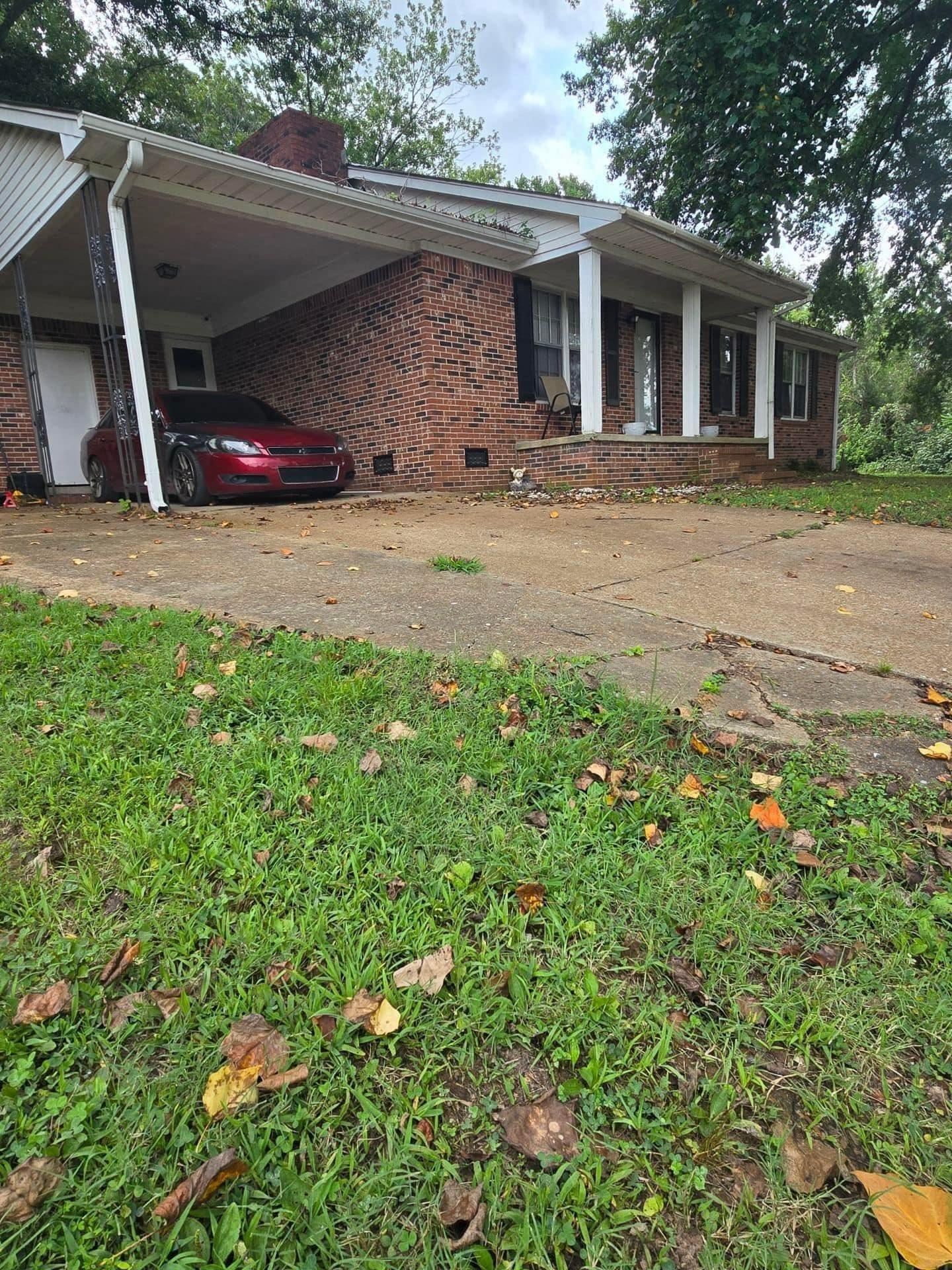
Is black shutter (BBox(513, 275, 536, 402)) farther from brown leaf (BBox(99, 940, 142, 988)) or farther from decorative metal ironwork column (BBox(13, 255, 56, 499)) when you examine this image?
brown leaf (BBox(99, 940, 142, 988))

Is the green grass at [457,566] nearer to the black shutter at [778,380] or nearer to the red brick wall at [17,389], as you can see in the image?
the red brick wall at [17,389]

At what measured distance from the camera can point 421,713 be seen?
2.44 m

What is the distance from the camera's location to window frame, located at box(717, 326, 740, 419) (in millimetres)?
14500

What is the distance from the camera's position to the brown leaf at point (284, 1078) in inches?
48.5

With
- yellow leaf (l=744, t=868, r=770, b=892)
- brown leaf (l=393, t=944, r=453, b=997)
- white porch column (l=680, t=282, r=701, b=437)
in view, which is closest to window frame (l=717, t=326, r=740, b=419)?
white porch column (l=680, t=282, r=701, b=437)

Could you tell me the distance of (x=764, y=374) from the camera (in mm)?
13727

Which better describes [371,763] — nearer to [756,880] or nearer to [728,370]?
[756,880]

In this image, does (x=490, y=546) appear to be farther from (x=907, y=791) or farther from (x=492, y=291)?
(x=492, y=291)

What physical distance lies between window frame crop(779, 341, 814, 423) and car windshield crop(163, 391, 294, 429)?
12.8 m

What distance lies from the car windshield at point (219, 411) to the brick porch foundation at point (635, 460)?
3693 mm

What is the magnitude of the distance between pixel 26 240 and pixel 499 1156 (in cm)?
1072

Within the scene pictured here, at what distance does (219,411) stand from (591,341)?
519 cm

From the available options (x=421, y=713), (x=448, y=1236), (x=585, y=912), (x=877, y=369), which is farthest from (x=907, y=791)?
(x=877, y=369)

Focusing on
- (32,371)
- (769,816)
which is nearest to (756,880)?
(769,816)
